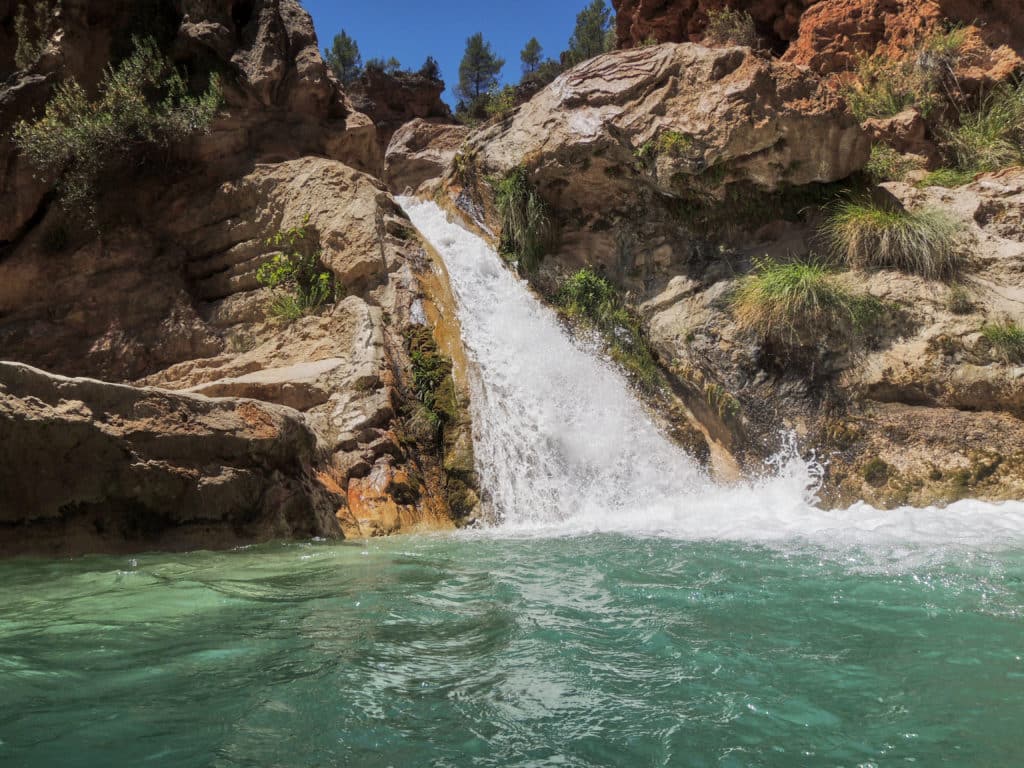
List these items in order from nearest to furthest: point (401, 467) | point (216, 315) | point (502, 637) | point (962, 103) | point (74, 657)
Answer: point (74, 657), point (502, 637), point (401, 467), point (216, 315), point (962, 103)

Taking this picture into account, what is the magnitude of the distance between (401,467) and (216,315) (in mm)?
4035

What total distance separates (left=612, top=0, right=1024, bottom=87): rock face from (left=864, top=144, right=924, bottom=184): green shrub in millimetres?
2084

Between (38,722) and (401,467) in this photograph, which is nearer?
(38,722)

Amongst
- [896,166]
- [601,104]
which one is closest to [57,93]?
[601,104]

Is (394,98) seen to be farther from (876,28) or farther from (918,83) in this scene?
(918,83)

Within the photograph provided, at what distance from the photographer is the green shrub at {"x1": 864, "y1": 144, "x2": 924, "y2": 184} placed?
9797mm

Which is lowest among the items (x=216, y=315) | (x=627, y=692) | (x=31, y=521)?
(x=627, y=692)

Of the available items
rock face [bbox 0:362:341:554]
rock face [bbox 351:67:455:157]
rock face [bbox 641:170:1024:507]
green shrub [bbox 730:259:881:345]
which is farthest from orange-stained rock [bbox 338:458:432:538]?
rock face [bbox 351:67:455:157]

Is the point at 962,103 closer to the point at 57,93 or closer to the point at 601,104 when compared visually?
the point at 601,104

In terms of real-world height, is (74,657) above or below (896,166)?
below

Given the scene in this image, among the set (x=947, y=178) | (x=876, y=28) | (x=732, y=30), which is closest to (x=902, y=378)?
(x=947, y=178)

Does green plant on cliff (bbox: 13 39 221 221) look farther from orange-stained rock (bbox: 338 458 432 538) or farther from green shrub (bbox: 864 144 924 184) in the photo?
green shrub (bbox: 864 144 924 184)

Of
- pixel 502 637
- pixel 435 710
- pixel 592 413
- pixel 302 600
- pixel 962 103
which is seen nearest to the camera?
pixel 435 710

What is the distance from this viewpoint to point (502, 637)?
290 centimetres
